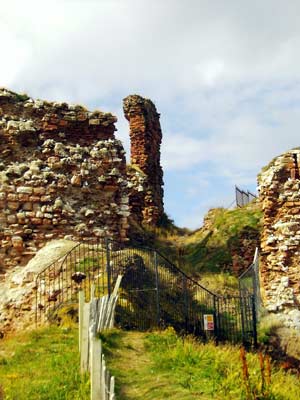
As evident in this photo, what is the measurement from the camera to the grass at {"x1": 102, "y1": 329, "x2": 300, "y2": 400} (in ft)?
26.4

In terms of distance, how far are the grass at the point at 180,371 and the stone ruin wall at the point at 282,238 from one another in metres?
4.86

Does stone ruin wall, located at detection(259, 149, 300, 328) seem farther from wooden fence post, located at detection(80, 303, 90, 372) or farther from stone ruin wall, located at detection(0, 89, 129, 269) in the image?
wooden fence post, located at detection(80, 303, 90, 372)

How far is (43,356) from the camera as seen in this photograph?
403 inches

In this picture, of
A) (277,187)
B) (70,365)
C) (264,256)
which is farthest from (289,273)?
(70,365)

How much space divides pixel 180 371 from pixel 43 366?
2112 mm

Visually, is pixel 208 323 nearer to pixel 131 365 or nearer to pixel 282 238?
pixel 131 365

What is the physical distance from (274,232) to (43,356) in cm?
814

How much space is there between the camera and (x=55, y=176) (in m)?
15.6

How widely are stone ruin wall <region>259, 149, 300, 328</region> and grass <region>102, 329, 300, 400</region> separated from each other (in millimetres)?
4863

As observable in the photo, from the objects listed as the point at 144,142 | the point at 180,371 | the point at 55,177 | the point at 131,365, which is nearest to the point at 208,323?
the point at 131,365

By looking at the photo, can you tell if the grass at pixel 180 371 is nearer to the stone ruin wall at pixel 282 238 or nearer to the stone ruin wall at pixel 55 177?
the stone ruin wall at pixel 55 177

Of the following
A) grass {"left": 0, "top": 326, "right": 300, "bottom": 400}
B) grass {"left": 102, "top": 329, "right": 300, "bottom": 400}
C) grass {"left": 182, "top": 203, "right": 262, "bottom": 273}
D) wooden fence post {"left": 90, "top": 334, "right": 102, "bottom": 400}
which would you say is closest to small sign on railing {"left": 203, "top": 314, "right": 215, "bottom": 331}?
grass {"left": 0, "top": 326, "right": 300, "bottom": 400}

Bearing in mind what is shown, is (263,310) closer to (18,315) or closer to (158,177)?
(18,315)

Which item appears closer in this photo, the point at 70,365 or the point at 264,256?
the point at 70,365
